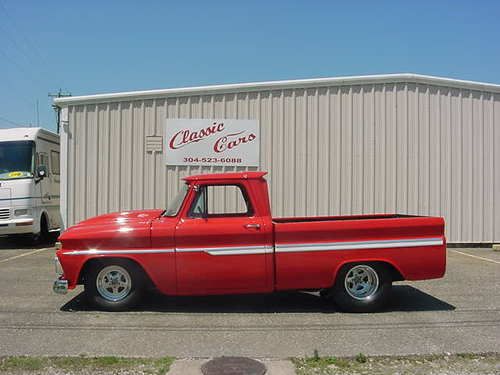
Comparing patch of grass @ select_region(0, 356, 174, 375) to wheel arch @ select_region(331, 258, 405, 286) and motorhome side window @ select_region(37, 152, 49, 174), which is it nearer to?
wheel arch @ select_region(331, 258, 405, 286)

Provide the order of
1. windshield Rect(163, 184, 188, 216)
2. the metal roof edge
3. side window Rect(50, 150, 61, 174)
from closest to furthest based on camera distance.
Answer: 1. windshield Rect(163, 184, 188, 216)
2. the metal roof edge
3. side window Rect(50, 150, 61, 174)

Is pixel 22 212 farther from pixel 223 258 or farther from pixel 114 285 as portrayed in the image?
pixel 223 258

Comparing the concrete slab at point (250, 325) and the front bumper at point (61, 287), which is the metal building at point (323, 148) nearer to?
the concrete slab at point (250, 325)

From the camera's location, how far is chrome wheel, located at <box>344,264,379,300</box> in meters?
6.88

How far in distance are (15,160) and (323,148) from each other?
7785mm

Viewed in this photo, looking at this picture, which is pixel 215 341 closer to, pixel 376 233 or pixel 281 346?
pixel 281 346

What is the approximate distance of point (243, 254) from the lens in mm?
6688

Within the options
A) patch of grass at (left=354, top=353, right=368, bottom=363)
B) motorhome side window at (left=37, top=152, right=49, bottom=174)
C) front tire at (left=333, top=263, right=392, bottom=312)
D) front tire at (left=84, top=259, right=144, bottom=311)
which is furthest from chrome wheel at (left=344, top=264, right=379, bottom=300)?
motorhome side window at (left=37, top=152, right=49, bottom=174)

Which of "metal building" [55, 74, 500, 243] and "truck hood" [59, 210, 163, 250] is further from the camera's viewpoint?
"metal building" [55, 74, 500, 243]

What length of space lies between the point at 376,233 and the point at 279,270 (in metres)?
1.36

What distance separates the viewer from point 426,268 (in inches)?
271

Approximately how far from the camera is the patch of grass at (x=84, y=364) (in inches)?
188

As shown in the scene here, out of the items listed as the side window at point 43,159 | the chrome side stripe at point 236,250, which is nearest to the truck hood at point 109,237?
the chrome side stripe at point 236,250

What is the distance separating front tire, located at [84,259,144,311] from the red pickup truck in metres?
0.01
